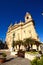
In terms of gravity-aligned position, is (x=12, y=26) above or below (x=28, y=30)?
above

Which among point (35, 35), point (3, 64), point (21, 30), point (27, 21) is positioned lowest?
point (3, 64)

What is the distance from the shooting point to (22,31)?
57031 mm

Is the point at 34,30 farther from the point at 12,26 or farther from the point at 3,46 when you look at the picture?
the point at 3,46

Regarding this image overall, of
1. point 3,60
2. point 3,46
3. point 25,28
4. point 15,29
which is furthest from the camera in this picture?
point 3,46

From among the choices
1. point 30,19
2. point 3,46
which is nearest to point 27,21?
point 30,19

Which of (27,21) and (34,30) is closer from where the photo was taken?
(34,30)

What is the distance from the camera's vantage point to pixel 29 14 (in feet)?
183

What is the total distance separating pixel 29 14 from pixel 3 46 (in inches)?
912

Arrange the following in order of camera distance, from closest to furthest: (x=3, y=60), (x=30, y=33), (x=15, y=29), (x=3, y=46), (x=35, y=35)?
(x=3, y=60) < (x=35, y=35) < (x=30, y=33) < (x=15, y=29) < (x=3, y=46)

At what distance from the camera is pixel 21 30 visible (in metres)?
57.5

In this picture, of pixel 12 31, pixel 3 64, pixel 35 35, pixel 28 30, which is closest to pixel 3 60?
pixel 3 64

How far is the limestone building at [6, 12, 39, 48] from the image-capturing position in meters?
51.7

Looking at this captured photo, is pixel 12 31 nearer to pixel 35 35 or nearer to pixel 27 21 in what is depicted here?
pixel 27 21

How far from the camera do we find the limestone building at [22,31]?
5166 centimetres
